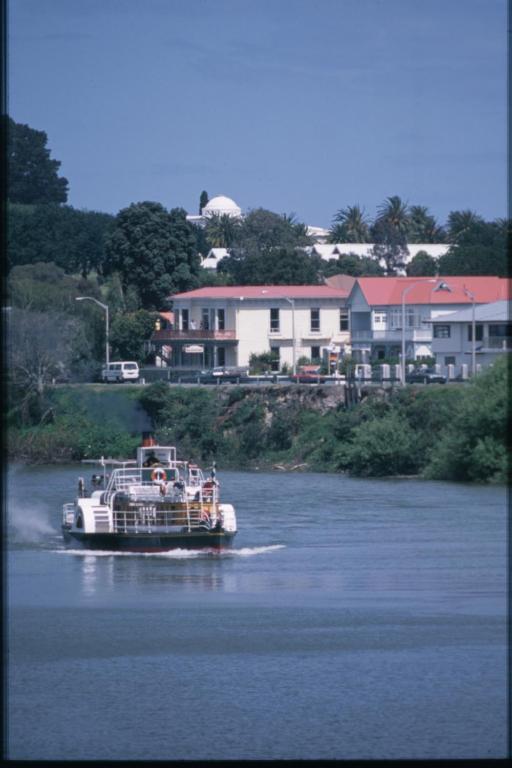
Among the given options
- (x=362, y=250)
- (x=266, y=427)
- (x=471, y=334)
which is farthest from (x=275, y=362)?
(x=362, y=250)

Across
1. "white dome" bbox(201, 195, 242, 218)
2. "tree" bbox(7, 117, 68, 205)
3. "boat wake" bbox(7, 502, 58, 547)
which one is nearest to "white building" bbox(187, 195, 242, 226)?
"white dome" bbox(201, 195, 242, 218)

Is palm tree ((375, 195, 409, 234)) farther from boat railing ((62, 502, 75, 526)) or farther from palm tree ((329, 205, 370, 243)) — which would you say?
boat railing ((62, 502, 75, 526))

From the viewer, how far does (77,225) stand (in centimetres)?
11206

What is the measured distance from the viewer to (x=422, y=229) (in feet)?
493

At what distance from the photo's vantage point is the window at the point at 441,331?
80812 millimetres

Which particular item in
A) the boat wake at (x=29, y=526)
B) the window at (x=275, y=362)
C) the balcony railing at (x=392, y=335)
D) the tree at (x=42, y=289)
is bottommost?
the boat wake at (x=29, y=526)

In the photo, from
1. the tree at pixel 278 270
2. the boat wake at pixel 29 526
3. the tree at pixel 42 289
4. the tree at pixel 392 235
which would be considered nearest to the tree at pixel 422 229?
the tree at pixel 392 235

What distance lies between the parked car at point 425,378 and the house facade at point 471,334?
5.70ft

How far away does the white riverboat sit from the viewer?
40.7 meters

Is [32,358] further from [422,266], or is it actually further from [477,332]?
[422,266]

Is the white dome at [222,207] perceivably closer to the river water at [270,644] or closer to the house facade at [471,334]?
the house facade at [471,334]

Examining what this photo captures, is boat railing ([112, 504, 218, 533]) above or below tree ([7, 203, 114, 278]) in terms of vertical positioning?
below

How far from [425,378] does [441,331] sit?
295 inches

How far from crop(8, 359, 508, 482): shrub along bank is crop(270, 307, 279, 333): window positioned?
20.1 m
